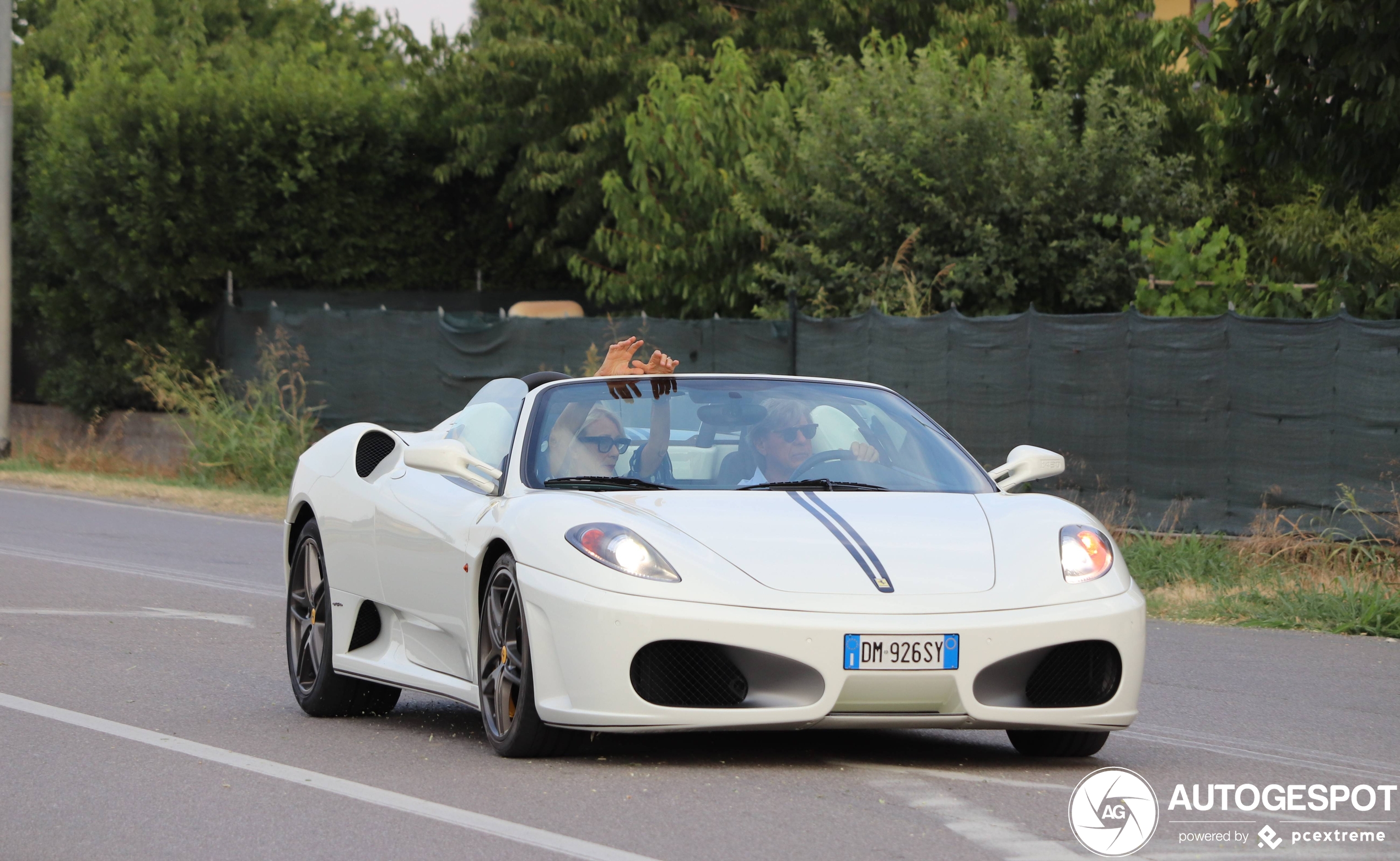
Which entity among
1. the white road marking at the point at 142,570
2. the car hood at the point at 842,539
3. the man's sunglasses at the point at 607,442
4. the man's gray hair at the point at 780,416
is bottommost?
the white road marking at the point at 142,570

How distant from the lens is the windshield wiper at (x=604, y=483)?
6.80m

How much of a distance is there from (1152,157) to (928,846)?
53.8 feet

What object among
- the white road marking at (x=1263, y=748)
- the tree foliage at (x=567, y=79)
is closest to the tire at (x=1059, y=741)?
the white road marking at (x=1263, y=748)

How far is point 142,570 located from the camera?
1369 cm

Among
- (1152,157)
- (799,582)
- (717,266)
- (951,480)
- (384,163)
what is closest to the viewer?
(799,582)

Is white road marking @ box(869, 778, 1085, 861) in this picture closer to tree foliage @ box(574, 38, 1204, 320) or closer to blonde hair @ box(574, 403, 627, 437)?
blonde hair @ box(574, 403, 627, 437)

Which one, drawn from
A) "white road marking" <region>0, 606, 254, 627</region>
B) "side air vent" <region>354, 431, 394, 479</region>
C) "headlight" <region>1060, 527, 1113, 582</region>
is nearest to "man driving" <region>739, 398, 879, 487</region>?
"headlight" <region>1060, 527, 1113, 582</region>

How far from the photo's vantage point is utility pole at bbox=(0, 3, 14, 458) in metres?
25.3

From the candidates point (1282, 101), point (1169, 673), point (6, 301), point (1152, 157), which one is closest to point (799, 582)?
point (1169, 673)

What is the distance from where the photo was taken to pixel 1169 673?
9273mm

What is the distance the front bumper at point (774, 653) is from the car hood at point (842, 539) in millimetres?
132

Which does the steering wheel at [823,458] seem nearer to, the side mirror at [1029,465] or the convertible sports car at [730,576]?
the convertible sports car at [730,576]

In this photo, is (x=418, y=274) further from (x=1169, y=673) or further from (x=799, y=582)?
(x=799, y=582)

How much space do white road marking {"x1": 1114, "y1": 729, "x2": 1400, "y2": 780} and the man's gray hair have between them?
1.65 metres
